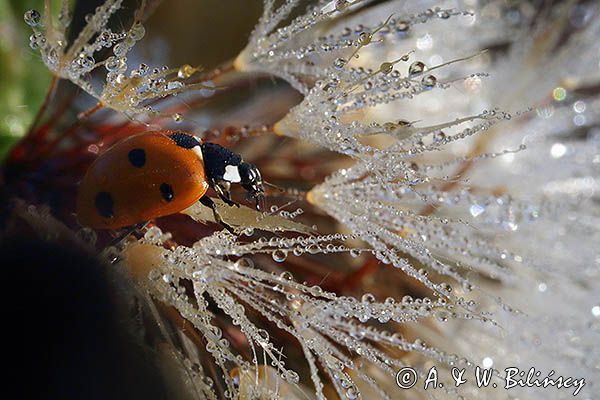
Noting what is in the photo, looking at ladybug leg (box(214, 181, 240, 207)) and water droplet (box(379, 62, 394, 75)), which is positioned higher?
water droplet (box(379, 62, 394, 75))


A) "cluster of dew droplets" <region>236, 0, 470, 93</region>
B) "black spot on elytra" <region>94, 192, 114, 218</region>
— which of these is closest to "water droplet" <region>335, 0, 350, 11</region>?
"cluster of dew droplets" <region>236, 0, 470, 93</region>

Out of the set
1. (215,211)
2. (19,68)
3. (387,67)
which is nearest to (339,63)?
(387,67)

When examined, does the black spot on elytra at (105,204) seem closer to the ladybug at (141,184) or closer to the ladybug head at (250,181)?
the ladybug at (141,184)

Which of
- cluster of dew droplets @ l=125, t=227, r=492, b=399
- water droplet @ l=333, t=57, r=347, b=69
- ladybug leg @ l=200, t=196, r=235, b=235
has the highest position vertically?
water droplet @ l=333, t=57, r=347, b=69

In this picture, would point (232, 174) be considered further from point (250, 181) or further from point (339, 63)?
point (339, 63)

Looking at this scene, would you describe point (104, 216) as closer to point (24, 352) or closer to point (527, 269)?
point (24, 352)

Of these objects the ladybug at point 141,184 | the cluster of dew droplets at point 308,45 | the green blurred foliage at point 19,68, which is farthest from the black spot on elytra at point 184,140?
the green blurred foliage at point 19,68

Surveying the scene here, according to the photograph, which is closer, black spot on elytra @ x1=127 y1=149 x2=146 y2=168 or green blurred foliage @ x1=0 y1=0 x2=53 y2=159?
black spot on elytra @ x1=127 y1=149 x2=146 y2=168

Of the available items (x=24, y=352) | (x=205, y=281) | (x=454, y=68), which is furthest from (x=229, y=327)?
(x=454, y=68)

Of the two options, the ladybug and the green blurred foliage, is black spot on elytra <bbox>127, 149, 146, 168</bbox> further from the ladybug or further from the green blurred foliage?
the green blurred foliage
